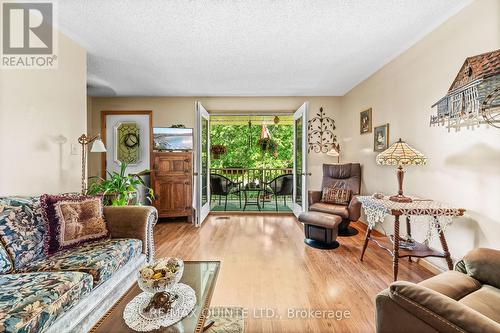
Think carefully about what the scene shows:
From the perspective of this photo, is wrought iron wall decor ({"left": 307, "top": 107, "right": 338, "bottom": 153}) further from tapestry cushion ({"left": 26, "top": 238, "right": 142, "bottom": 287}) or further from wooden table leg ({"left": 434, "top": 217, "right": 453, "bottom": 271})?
tapestry cushion ({"left": 26, "top": 238, "right": 142, "bottom": 287})

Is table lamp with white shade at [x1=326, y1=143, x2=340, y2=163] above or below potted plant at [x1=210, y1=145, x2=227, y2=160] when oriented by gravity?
below

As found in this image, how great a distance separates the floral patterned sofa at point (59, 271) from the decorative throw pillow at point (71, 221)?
65 mm

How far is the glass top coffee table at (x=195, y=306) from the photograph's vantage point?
3.50ft

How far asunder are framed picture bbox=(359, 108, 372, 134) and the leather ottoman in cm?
170

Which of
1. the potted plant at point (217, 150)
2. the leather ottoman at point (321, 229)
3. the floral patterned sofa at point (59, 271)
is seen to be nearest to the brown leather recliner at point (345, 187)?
the leather ottoman at point (321, 229)

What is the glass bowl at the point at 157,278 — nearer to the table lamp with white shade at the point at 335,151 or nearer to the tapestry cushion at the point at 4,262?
the tapestry cushion at the point at 4,262

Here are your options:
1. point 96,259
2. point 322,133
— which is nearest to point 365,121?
point 322,133

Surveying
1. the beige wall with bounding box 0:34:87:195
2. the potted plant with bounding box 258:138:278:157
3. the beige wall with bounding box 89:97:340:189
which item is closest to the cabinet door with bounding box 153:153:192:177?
the beige wall with bounding box 89:97:340:189

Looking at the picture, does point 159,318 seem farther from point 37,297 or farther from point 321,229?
point 321,229

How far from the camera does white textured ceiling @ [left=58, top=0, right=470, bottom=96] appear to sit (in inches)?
80.8

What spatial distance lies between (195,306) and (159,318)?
187mm

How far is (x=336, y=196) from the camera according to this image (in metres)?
3.72

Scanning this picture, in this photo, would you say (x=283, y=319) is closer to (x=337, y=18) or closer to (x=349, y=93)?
(x=337, y=18)

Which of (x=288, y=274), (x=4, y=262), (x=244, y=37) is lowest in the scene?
(x=288, y=274)
